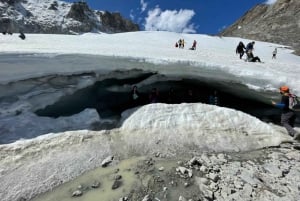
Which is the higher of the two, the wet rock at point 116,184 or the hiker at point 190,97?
the hiker at point 190,97

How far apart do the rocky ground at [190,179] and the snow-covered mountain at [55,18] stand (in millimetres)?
98412

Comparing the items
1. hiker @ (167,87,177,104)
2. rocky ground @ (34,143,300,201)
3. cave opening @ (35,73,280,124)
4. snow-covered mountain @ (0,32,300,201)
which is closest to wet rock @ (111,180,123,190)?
rocky ground @ (34,143,300,201)

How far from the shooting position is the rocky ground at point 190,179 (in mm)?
5773

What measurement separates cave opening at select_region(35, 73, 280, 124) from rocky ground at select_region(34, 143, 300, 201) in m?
3.46

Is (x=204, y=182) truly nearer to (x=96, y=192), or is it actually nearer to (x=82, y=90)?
(x=96, y=192)

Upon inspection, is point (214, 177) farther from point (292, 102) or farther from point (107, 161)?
point (292, 102)

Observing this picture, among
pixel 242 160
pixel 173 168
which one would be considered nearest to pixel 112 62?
pixel 173 168

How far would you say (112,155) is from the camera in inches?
286

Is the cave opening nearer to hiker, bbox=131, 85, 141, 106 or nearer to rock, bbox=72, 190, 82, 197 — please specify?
hiker, bbox=131, 85, 141, 106

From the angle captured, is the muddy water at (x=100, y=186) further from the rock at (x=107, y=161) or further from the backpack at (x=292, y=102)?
the backpack at (x=292, y=102)

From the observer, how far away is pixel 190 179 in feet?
20.6

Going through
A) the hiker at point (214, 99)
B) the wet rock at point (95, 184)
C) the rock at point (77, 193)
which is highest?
the hiker at point (214, 99)

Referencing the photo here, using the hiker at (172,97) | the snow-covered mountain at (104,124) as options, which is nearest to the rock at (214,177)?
the snow-covered mountain at (104,124)

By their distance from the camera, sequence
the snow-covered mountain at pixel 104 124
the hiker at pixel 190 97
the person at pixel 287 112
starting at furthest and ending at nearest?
the hiker at pixel 190 97 < the person at pixel 287 112 < the snow-covered mountain at pixel 104 124
